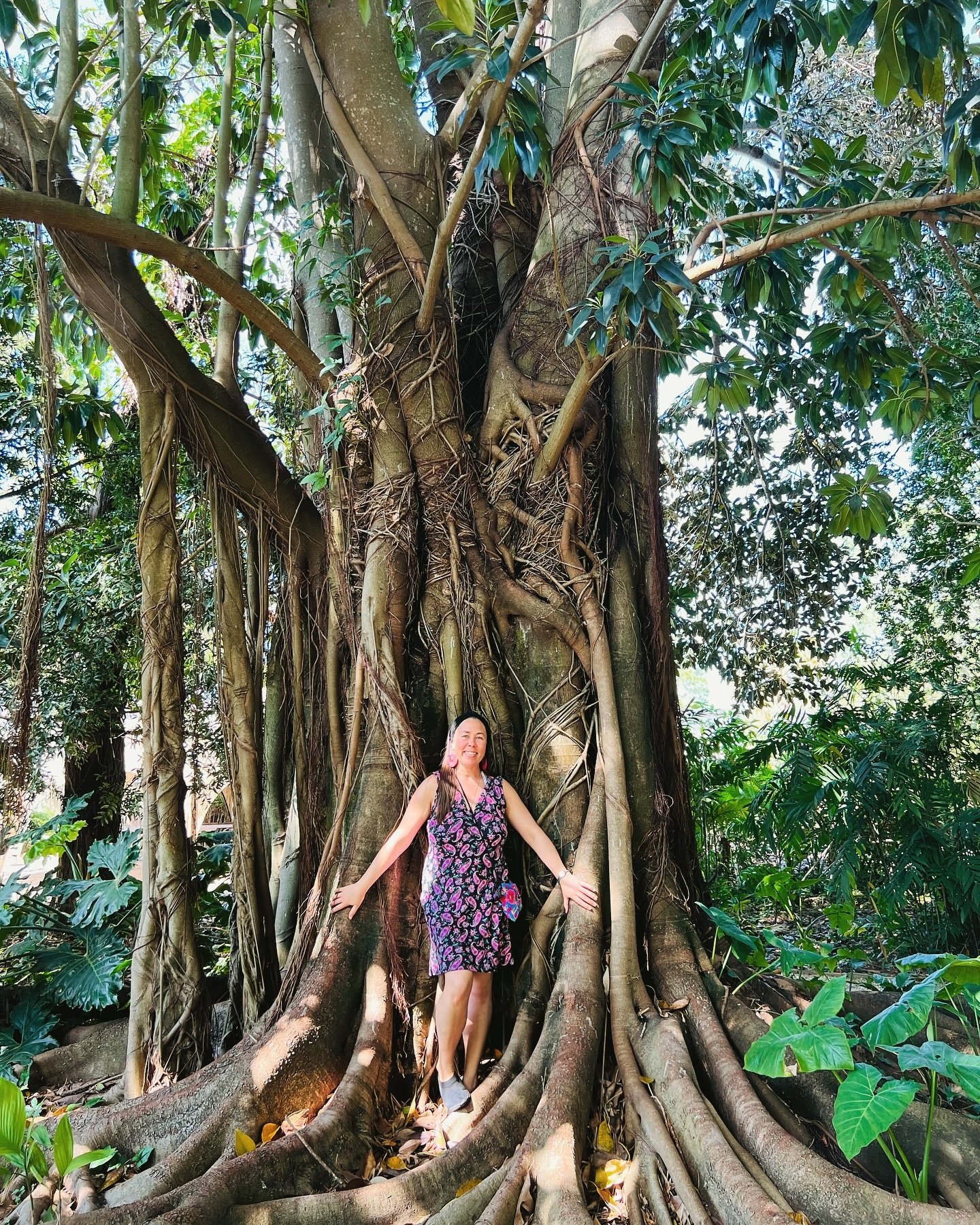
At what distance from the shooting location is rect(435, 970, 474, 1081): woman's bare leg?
283 cm

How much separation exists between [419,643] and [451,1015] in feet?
4.40

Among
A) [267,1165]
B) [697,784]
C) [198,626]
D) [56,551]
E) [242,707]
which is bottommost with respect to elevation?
[267,1165]

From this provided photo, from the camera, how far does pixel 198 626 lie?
380 cm

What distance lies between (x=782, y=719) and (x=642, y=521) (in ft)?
6.25

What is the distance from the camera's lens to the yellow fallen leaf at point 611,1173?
2.34 meters

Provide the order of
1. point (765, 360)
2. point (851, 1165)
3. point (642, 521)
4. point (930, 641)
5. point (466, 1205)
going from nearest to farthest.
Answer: point (466, 1205) < point (851, 1165) < point (642, 521) < point (765, 360) < point (930, 641)

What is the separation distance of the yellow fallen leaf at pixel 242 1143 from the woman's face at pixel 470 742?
1249 mm

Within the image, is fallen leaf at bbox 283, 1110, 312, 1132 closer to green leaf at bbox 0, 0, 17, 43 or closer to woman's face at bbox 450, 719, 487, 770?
woman's face at bbox 450, 719, 487, 770

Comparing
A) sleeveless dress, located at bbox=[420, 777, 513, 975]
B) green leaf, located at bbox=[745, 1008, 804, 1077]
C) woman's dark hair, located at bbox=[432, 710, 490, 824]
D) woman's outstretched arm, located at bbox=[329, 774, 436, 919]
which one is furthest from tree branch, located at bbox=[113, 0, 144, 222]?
green leaf, located at bbox=[745, 1008, 804, 1077]

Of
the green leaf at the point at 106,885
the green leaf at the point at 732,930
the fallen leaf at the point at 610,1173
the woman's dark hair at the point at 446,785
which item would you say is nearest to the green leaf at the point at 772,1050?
the fallen leaf at the point at 610,1173

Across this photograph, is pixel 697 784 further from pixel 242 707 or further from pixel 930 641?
pixel 242 707

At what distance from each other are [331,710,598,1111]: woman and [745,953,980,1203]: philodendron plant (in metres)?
0.91

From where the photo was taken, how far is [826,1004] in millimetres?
2143

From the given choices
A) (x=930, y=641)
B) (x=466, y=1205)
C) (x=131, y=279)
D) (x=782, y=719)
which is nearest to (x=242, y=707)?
(x=131, y=279)
